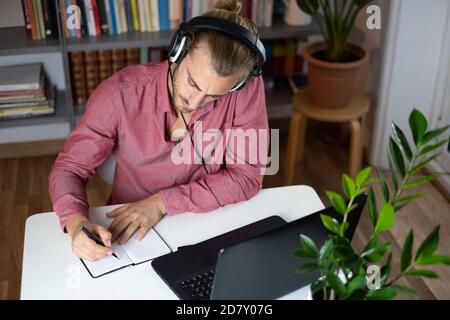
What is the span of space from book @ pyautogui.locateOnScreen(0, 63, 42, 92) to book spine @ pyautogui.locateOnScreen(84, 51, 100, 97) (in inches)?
8.4

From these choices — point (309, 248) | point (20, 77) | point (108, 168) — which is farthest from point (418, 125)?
point (20, 77)

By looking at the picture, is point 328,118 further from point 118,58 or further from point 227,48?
point 227,48

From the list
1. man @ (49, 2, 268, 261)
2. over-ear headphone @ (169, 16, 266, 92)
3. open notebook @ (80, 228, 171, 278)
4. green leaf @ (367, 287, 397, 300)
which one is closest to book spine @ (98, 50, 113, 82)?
man @ (49, 2, 268, 261)

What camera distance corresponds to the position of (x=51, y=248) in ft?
4.81

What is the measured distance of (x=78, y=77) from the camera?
291 cm

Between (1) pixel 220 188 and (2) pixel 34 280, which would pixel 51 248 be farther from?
(1) pixel 220 188

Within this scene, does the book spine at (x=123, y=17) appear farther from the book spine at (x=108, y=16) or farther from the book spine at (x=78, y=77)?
the book spine at (x=78, y=77)

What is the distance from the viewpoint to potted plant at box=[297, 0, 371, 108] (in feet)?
8.60

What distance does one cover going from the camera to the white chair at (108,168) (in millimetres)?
1748

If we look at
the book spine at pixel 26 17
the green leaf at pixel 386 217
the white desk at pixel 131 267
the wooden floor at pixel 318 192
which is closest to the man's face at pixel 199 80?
the white desk at pixel 131 267

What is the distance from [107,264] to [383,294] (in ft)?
2.12

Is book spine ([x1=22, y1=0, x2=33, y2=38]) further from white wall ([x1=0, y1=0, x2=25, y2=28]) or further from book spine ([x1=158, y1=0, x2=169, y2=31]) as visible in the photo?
book spine ([x1=158, y1=0, x2=169, y2=31])

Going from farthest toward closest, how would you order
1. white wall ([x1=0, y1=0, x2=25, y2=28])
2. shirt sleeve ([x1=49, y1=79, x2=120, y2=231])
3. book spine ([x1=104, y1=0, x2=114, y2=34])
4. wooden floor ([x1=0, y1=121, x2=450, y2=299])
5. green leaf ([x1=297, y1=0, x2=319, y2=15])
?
white wall ([x1=0, y1=0, x2=25, y2=28])
book spine ([x1=104, y1=0, x2=114, y2=34])
green leaf ([x1=297, y1=0, x2=319, y2=15])
wooden floor ([x1=0, y1=121, x2=450, y2=299])
shirt sleeve ([x1=49, y1=79, x2=120, y2=231])

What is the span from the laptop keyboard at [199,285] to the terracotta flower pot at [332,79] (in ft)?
4.77
